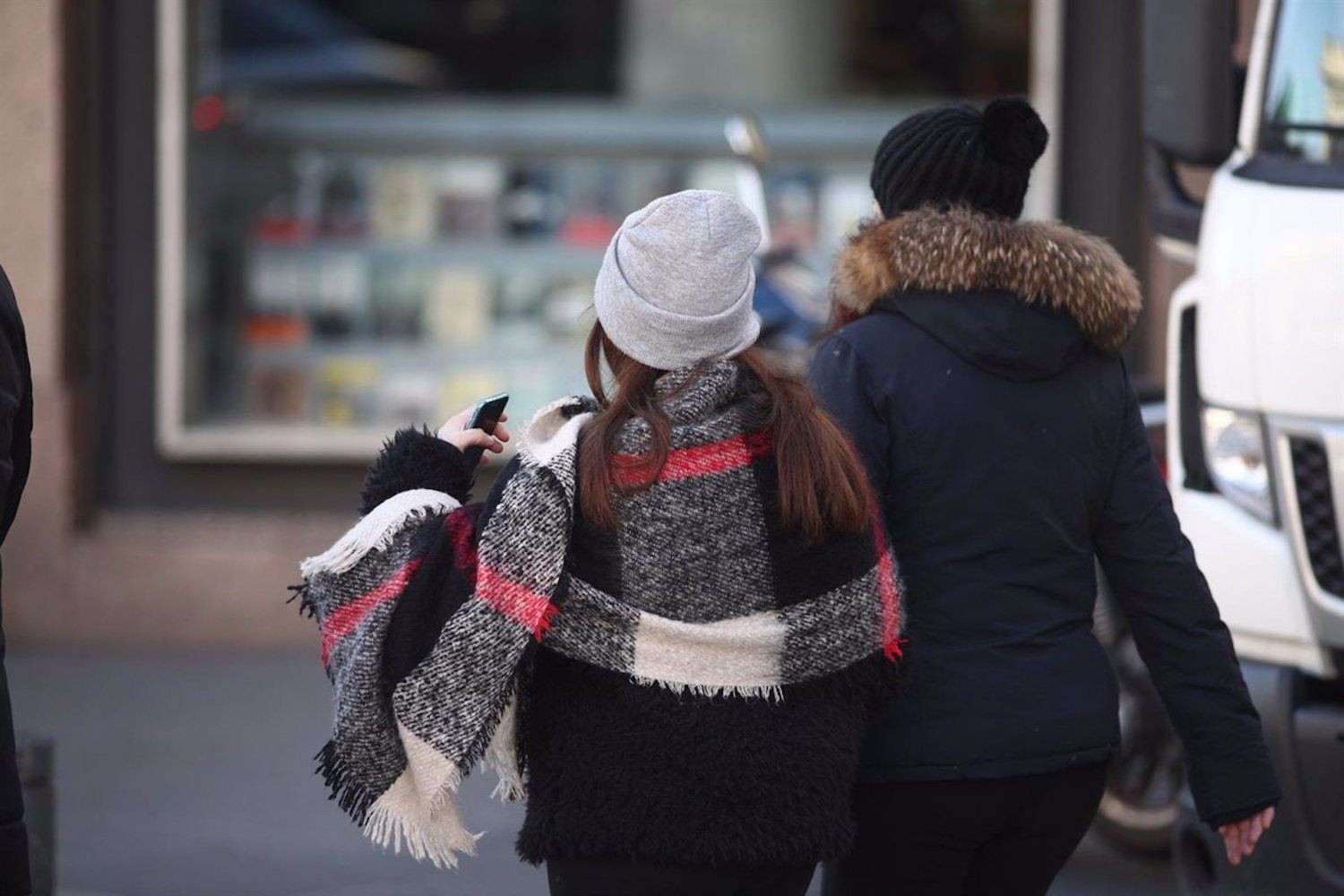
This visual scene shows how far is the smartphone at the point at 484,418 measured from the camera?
284 centimetres

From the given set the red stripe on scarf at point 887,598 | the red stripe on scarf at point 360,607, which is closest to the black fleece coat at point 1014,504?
the red stripe on scarf at point 887,598

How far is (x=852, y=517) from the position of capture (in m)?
2.63

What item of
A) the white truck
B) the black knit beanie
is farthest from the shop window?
the black knit beanie

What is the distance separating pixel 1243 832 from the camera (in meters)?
3.20

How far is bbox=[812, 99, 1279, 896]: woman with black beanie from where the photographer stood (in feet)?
9.52

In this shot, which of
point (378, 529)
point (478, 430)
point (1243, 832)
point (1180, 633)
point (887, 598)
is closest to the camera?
point (378, 529)

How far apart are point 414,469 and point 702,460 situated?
0.44 meters

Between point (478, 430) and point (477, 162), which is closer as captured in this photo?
point (478, 430)

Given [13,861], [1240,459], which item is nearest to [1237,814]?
[1240,459]

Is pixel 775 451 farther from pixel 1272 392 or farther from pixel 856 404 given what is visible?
pixel 1272 392

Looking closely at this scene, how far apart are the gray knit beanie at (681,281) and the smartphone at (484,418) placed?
0.27 metres

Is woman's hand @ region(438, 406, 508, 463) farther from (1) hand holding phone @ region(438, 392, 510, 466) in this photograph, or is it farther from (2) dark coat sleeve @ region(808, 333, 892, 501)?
(2) dark coat sleeve @ region(808, 333, 892, 501)

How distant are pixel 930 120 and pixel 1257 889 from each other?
6.82 feet

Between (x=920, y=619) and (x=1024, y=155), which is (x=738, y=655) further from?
(x=1024, y=155)
